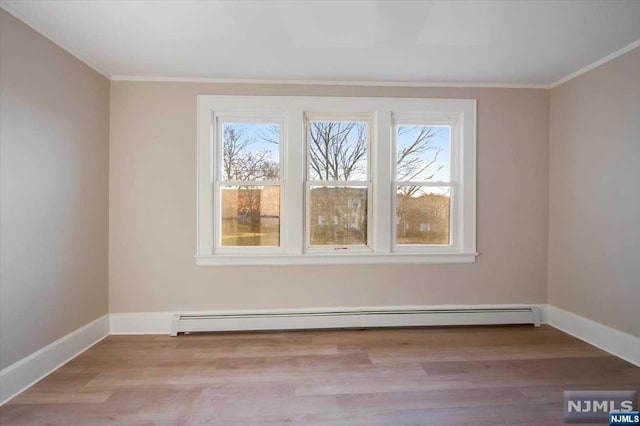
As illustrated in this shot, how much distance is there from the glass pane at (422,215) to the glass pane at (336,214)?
0.40 metres

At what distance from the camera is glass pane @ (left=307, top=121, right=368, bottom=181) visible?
2996mm

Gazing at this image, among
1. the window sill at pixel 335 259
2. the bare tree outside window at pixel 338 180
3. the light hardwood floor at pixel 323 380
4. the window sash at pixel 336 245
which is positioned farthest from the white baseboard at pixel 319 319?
the bare tree outside window at pixel 338 180

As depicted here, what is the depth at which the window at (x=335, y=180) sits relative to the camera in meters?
2.90

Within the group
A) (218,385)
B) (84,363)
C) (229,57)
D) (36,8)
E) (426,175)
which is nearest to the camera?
(36,8)

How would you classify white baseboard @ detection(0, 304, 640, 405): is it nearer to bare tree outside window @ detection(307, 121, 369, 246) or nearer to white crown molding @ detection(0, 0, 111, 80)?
bare tree outside window @ detection(307, 121, 369, 246)

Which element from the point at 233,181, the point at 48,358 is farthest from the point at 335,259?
the point at 48,358

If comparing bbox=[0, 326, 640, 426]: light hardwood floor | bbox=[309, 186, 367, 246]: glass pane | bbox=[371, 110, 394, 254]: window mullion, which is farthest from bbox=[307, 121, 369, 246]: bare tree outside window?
bbox=[0, 326, 640, 426]: light hardwood floor

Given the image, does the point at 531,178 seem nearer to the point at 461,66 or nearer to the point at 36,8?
the point at 461,66

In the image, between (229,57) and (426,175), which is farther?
(426,175)

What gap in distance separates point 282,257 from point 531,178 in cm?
267

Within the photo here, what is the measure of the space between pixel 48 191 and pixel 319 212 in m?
2.18

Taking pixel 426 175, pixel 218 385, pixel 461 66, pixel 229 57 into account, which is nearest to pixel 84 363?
→ pixel 218 385

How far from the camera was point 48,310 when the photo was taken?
7.11 feet

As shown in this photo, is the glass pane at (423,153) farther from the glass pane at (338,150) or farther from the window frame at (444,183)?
the glass pane at (338,150)
